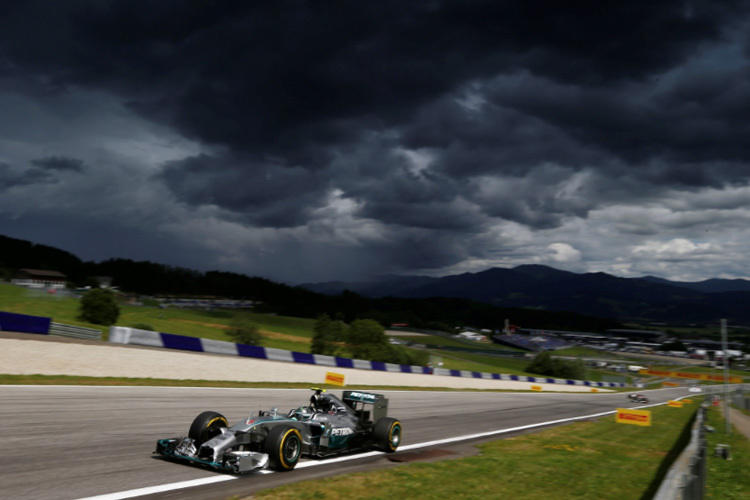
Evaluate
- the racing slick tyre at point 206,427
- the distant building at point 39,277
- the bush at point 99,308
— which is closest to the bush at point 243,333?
the bush at point 99,308

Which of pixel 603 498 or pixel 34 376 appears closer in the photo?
pixel 603 498

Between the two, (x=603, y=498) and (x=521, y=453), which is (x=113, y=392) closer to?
(x=521, y=453)

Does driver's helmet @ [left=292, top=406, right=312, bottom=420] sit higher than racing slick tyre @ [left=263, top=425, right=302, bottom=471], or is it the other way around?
driver's helmet @ [left=292, top=406, right=312, bottom=420]

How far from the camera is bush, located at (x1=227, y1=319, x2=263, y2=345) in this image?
191ft

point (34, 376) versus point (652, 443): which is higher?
point (34, 376)

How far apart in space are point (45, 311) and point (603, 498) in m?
52.5

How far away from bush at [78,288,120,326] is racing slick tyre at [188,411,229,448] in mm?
41805

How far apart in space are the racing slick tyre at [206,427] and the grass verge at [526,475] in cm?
203

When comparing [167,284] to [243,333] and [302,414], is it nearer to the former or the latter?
[243,333]

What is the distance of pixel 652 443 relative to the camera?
1822 centimetres

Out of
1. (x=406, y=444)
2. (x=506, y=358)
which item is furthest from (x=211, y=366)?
(x=506, y=358)

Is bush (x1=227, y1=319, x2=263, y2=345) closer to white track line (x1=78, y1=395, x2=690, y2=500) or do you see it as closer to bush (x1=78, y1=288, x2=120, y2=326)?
bush (x1=78, y1=288, x2=120, y2=326)

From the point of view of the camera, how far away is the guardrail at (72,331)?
77.0ft

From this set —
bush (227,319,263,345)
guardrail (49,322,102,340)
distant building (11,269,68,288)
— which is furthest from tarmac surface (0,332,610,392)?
distant building (11,269,68,288)
